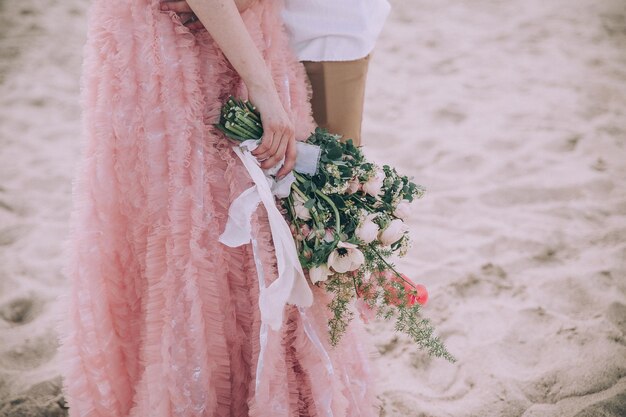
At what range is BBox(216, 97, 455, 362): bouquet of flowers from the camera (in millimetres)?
1269

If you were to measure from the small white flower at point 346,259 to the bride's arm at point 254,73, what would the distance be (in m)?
0.26

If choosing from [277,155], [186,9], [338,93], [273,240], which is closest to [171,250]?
[273,240]

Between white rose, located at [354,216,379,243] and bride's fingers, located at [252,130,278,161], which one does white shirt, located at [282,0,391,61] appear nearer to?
bride's fingers, located at [252,130,278,161]

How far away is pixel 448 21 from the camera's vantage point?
15.7ft

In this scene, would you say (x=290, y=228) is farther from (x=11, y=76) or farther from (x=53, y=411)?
(x=11, y=76)

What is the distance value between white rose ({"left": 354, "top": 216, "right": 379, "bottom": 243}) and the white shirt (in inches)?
20.1

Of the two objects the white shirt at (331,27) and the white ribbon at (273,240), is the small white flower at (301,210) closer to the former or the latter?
the white ribbon at (273,240)

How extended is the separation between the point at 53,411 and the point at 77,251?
0.82 meters

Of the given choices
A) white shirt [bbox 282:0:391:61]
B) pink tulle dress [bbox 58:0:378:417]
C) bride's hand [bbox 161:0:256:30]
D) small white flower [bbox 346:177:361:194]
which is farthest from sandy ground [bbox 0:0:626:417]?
bride's hand [bbox 161:0:256:30]

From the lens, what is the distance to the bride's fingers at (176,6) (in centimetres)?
124

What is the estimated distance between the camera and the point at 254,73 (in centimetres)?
126

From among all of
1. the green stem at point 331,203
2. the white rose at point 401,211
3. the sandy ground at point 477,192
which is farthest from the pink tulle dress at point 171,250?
the sandy ground at point 477,192

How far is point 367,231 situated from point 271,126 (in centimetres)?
35

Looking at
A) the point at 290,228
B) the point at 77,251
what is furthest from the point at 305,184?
the point at 77,251
